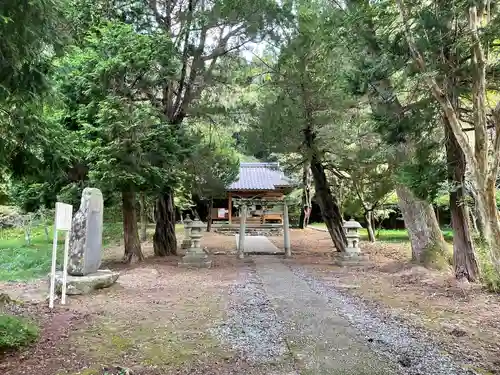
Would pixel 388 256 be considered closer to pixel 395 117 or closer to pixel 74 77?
pixel 395 117

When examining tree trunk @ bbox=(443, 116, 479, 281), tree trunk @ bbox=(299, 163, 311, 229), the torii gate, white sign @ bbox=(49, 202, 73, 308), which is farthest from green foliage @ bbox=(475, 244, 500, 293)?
tree trunk @ bbox=(299, 163, 311, 229)

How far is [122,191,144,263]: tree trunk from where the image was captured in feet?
34.2

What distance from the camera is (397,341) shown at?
436cm

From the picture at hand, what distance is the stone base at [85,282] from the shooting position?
6481 mm

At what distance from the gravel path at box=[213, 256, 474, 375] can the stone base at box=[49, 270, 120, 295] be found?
2046mm

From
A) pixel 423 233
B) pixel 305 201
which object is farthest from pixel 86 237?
pixel 305 201

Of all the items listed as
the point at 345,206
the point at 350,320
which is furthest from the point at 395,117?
the point at 345,206

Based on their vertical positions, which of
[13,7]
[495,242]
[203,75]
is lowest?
[495,242]

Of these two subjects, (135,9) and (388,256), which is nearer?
(135,9)

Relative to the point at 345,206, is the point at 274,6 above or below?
above

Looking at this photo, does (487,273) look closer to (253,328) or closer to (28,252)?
(253,328)

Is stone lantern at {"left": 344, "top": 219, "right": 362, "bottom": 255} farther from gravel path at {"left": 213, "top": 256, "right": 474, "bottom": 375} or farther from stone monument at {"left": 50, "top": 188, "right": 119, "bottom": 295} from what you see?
stone monument at {"left": 50, "top": 188, "right": 119, "bottom": 295}

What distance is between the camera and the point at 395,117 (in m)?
7.17

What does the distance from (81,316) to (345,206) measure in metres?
14.7
